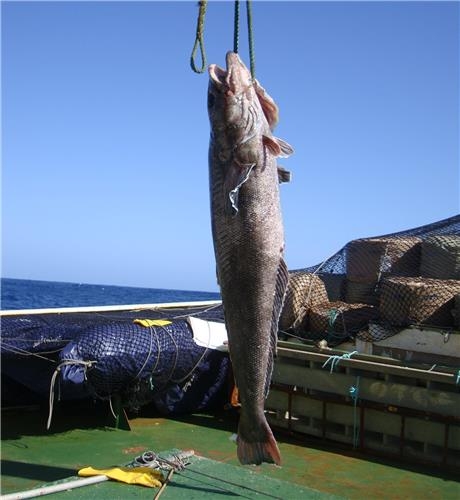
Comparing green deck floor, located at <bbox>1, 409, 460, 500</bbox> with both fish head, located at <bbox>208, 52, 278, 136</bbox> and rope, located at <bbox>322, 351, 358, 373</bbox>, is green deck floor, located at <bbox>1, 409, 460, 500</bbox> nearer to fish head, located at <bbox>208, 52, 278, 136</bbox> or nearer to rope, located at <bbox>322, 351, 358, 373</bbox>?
rope, located at <bbox>322, 351, 358, 373</bbox>

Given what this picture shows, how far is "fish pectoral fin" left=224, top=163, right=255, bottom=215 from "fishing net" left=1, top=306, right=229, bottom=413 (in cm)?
557

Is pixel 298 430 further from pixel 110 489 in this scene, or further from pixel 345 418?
pixel 110 489

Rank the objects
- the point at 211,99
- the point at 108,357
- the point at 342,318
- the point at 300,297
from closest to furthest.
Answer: the point at 211,99, the point at 108,357, the point at 342,318, the point at 300,297

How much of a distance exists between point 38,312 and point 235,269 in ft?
28.7

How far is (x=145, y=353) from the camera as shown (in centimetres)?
908

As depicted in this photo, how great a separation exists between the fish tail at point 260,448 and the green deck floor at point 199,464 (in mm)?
1799

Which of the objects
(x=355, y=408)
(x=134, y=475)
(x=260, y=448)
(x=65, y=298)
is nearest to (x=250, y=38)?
(x=260, y=448)

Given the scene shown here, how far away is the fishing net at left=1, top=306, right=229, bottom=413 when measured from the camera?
8.62 m

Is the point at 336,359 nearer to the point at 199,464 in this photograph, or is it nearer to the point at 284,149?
the point at 199,464

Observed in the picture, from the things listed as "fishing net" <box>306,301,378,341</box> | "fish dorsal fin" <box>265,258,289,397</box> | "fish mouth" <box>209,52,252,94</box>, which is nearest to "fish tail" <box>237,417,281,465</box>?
"fish dorsal fin" <box>265,258,289,397</box>

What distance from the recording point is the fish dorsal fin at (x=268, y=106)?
3748 millimetres

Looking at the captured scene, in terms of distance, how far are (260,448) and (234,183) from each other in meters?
1.65


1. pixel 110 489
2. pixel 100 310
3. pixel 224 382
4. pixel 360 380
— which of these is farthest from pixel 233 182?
pixel 100 310

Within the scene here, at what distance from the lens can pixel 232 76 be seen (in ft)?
12.1
